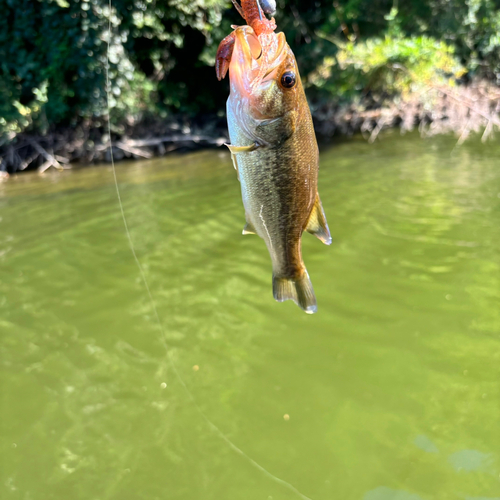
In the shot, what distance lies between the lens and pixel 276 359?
A: 12.7 ft

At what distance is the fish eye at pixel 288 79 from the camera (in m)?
1.61

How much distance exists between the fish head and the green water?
7.62 feet

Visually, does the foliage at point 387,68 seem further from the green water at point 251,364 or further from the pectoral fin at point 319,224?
A: the pectoral fin at point 319,224

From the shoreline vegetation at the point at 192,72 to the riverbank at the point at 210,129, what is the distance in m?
0.05

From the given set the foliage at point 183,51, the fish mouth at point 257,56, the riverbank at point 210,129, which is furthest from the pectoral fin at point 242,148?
the riverbank at point 210,129

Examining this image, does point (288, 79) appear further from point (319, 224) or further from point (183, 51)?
point (183, 51)

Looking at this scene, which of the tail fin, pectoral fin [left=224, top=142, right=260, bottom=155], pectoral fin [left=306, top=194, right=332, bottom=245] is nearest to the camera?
pectoral fin [left=224, top=142, right=260, bottom=155]

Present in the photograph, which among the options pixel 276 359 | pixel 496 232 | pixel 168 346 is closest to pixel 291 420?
pixel 276 359

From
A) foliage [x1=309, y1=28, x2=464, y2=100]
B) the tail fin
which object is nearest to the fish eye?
the tail fin

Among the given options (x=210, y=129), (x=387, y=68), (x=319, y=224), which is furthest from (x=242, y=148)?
(x=210, y=129)

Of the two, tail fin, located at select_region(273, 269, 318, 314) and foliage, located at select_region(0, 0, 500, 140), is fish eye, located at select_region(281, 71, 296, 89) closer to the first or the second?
tail fin, located at select_region(273, 269, 318, 314)

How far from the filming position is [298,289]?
2.09 m

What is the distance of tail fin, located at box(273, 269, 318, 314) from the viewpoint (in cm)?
208

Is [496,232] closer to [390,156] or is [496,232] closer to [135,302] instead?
[135,302]
